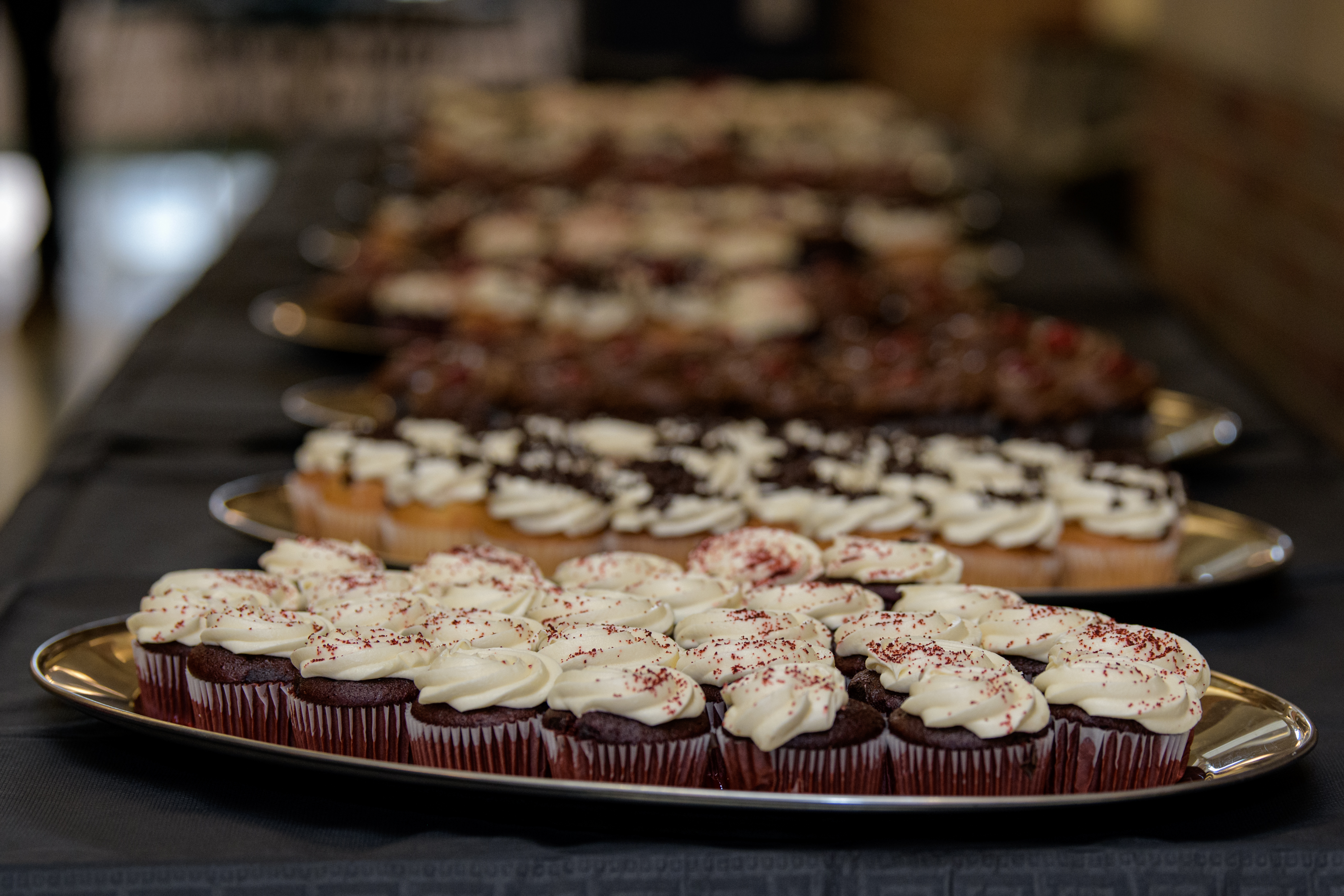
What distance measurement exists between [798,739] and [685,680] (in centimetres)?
14

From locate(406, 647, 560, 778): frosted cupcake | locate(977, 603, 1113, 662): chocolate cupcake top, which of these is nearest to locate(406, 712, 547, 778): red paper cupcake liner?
locate(406, 647, 560, 778): frosted cupcake

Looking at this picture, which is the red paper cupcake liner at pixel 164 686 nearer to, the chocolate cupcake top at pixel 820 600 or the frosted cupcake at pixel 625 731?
the frosted cupcake at pixel 625 731

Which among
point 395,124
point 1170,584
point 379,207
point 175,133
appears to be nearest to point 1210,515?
point 1170,584

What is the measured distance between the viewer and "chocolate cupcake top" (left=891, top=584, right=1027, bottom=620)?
170 cm

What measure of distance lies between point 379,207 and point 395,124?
8.20ft

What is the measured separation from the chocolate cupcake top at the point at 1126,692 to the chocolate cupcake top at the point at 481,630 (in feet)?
1.77

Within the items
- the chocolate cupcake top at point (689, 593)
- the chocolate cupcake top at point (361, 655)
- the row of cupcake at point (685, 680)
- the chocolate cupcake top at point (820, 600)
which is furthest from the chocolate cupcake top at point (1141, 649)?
the chocolate cupcake top at point (361, 655)

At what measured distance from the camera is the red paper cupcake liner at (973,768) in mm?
1443

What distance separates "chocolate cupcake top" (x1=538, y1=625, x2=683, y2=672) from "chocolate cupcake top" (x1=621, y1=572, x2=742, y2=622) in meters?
0.11

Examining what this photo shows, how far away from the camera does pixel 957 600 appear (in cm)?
172

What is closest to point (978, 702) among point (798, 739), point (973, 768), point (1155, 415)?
point (973, 768)

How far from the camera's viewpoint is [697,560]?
1.86 m

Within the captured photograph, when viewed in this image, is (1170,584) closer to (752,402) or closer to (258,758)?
(752,402)

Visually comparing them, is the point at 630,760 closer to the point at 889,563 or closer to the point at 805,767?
the point at 805,767
